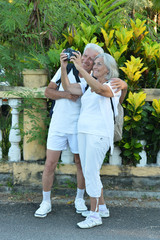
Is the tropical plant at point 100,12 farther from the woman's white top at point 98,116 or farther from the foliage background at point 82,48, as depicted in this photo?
the woman's white top at point 98,116

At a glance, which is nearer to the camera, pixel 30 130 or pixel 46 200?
pixel 46 200

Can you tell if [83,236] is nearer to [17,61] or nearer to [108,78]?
[108,78]

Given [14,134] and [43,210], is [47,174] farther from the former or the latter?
[14,134]

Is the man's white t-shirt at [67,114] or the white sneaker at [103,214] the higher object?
the man's white t-shirt at [67,114]

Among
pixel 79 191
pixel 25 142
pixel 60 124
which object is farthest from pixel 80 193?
pixel 25 142

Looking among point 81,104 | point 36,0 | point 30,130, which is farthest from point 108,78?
point 36,0

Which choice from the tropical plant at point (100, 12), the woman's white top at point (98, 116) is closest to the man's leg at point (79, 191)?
the woman's white top at point (98, 116)

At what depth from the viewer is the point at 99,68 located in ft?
10.5

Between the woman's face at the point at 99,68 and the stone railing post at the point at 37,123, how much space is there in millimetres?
995

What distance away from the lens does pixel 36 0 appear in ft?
13.2

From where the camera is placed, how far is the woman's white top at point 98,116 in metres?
3.20

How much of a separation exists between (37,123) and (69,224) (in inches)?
52.8

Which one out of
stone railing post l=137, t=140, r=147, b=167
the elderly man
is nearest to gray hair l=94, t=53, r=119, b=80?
the elderly man

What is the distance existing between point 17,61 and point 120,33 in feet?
4.67
